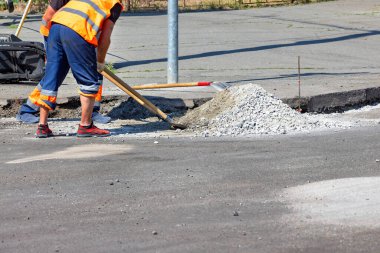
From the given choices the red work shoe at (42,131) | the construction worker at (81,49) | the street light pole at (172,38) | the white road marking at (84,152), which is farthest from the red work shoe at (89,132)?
the street light pole at (172,38)

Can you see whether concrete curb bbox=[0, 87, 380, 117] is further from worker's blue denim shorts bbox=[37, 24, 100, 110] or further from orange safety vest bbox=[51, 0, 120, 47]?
orange safety vest bbox=[51, 0, 120, 47]

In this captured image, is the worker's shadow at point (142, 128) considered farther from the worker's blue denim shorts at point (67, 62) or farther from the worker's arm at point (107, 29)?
the worker's arm at point (107, 29)

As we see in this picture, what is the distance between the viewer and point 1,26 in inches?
974

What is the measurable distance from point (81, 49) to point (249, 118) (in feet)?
6.09

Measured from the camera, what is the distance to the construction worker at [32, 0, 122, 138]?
9.47 metres

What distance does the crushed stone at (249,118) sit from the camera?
9938mm

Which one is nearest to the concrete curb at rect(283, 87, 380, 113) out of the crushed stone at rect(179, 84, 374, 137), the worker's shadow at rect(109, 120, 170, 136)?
the crushed stone at rect(179, 84, 374, 137)

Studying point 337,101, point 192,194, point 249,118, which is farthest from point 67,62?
point 337,101

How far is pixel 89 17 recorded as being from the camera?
9469 mm

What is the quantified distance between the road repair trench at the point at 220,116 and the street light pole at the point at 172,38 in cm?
145

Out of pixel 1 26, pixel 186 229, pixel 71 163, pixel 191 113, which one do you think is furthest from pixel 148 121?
pixel 1 26

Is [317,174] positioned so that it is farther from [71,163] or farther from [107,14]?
[107,14]

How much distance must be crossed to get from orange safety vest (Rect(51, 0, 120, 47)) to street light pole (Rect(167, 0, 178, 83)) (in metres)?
3.06

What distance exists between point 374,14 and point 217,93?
17.6 m
